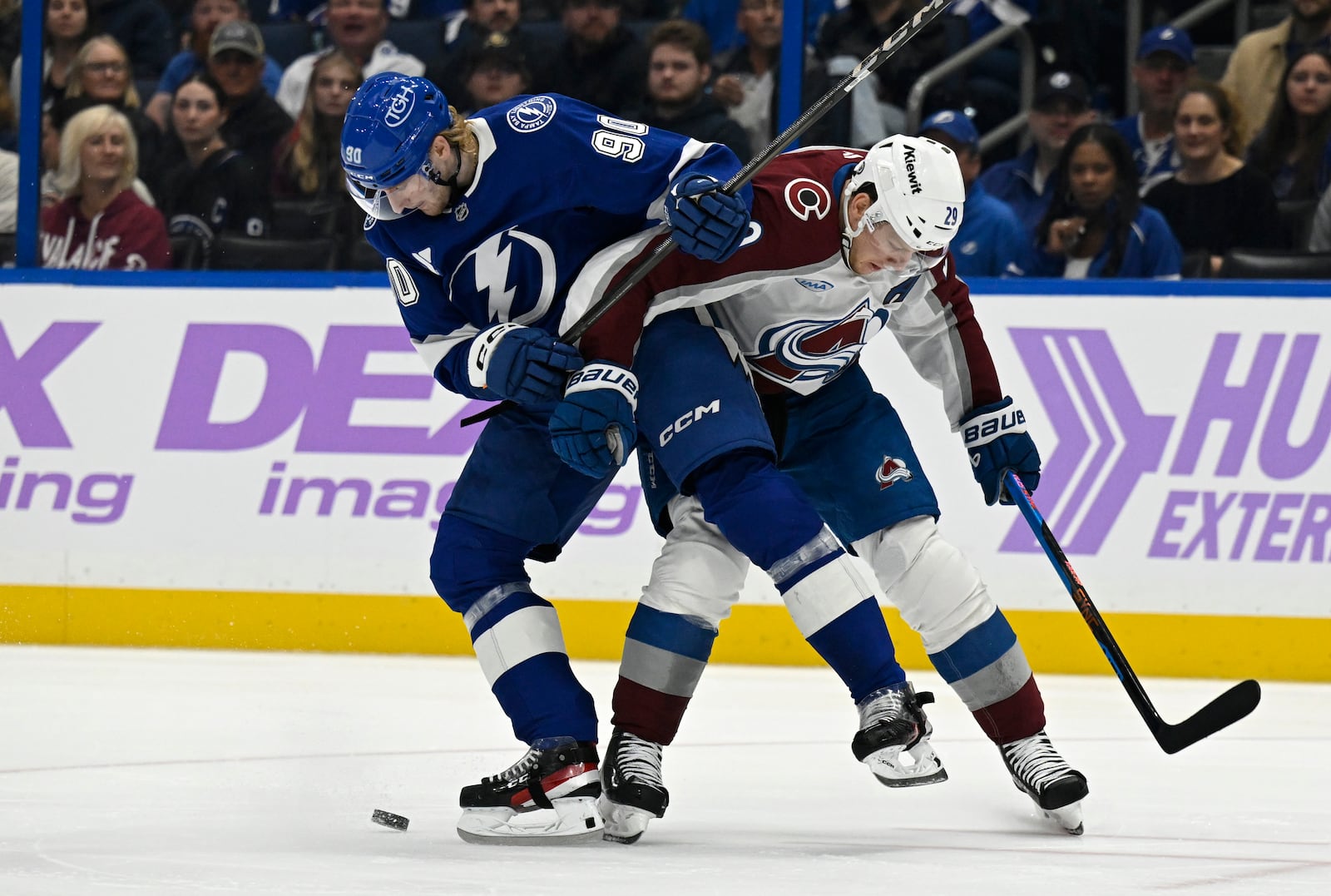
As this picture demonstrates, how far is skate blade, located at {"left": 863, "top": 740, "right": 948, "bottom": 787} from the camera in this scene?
8.77ft

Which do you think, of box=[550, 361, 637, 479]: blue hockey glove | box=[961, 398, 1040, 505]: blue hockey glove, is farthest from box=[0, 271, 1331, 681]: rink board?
box=[550, 361, 637, 479]: blue hockey glove

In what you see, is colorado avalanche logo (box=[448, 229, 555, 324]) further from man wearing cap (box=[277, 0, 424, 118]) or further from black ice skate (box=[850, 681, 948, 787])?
man wearing cap (box=[277, 0, 424, 118])

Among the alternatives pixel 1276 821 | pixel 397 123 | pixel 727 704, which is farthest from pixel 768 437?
pixel 727 704

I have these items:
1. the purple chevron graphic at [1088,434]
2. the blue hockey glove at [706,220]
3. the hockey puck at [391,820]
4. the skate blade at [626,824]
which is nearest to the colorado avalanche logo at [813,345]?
the blue hockey glove at [706,220]

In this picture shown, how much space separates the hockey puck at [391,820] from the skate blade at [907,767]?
68 cm

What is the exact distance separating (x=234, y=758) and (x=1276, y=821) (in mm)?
1812

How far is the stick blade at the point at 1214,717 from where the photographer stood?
9.24ft

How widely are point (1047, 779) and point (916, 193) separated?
2.90 ft

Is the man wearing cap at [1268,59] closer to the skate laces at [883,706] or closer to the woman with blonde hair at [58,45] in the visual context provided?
the skate laces at [883,706]

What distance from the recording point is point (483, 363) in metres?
2.70

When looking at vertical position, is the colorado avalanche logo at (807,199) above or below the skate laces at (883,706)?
above

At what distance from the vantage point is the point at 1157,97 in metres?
5.05

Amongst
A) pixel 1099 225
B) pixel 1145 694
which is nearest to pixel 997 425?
pixel 1145 694

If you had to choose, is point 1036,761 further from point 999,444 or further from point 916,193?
point 916,193
